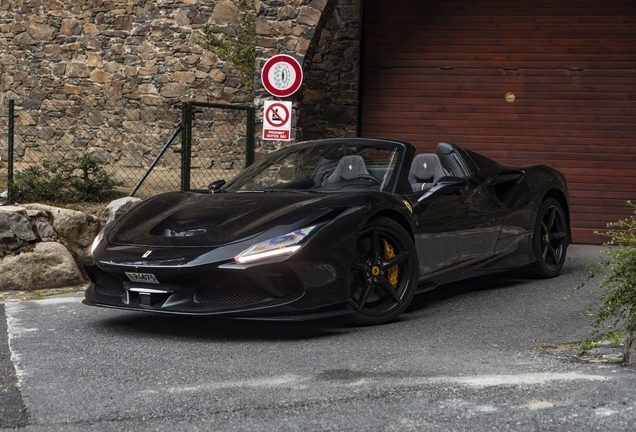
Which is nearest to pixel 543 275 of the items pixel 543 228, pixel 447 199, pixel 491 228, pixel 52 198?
pixel 543 228

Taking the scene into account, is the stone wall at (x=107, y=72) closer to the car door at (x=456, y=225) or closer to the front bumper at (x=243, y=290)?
the car door at (x=456, y=225)

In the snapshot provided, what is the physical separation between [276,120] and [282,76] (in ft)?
2.18

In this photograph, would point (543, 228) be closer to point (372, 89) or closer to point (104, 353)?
point (104, 353)

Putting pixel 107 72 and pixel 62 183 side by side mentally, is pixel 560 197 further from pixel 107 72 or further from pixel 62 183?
pixel 107 72

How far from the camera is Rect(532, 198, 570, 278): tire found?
8016mm

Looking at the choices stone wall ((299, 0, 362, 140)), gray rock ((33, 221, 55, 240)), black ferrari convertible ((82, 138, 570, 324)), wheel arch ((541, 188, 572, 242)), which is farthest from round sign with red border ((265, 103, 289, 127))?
black ferrari convertible ((82, 138, 570, 324))

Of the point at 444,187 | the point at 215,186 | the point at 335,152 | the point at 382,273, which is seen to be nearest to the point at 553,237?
the point at 444,187

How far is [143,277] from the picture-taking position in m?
5.47

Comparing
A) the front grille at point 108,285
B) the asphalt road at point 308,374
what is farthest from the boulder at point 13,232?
the front grille at point 108,285

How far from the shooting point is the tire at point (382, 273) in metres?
5.82

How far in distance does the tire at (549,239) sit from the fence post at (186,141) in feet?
16.6

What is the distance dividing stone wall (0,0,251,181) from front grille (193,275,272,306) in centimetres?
1217

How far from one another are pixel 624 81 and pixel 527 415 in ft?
33.6

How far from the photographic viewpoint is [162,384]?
4.40 m
